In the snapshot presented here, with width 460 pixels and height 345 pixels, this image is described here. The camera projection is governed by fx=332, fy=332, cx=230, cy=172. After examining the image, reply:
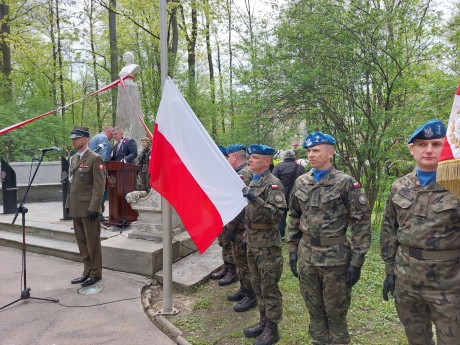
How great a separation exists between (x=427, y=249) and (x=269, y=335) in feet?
5.60

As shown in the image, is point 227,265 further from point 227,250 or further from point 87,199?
point 87,199

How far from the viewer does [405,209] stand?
225 cm

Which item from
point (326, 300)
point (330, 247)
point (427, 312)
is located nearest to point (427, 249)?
point (427, 312)

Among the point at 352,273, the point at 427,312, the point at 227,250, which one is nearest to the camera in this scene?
the point at 427,312

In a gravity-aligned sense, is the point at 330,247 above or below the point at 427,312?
above

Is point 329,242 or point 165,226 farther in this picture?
point 165,226

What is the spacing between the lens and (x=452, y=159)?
171cm

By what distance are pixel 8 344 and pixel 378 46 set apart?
7.29 m

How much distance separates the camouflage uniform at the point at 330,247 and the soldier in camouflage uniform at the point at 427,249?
1.10 ft

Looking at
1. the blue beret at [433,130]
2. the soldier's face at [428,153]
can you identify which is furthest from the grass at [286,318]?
the blue beret at [433,130]

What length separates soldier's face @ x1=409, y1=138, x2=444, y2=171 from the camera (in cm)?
214

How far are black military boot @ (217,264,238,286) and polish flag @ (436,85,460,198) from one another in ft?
11.1

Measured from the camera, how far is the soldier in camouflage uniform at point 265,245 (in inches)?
124

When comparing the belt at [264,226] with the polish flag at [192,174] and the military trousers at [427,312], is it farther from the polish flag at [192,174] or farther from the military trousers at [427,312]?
the military trousers at [427,312]
